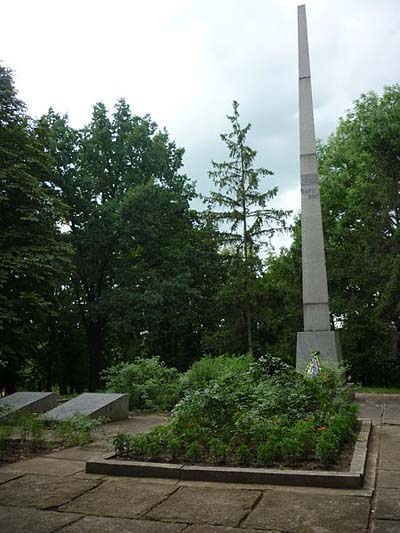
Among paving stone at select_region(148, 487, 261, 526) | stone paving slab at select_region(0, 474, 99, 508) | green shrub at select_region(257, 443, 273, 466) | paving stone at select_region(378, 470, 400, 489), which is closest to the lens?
paving stone at select_region(148, 487, 261, 526)

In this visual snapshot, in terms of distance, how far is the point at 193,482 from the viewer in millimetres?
4340

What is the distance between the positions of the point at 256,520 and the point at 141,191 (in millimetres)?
18551

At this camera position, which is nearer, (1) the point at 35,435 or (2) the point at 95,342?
(1) the point at 35,435

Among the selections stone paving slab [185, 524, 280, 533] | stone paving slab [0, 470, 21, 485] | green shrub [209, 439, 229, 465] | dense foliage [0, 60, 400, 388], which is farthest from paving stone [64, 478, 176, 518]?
dense foliage [0, 60, 400, 388]

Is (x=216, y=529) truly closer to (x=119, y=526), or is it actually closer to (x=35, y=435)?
(x=119, y=526)

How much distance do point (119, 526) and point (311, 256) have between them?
9.89m

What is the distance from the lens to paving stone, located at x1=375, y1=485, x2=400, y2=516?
3284mm

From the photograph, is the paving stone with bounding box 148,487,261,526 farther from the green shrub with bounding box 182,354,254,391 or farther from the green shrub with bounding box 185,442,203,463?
the green shrub with bounding box 182,354,254,391

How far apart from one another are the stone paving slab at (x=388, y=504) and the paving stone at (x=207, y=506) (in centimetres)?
88

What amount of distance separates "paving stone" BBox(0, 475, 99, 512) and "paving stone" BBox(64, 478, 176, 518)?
0.45 feet

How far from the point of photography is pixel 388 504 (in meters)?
3.50

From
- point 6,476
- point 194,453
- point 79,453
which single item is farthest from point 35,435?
point 194,453

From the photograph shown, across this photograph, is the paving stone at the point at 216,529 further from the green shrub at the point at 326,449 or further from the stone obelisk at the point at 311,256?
the stone obelisk at the point at 311,256

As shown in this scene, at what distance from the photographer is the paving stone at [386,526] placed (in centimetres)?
299
